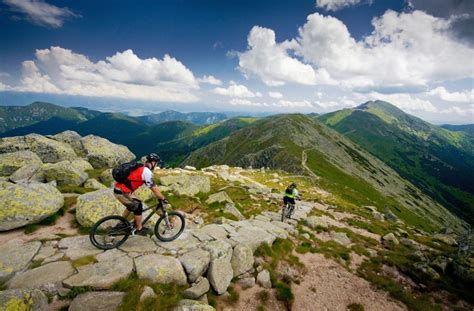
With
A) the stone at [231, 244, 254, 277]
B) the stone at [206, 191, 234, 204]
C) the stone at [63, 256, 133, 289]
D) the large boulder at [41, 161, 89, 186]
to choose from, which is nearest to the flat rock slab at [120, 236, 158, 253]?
the stone at [63, 256, 133, 289]

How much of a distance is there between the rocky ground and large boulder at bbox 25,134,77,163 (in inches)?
137

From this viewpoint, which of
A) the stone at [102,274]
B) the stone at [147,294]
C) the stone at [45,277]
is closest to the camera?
the stone at [45,277]

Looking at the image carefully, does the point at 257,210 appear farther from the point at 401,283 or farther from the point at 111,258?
the point at 111,258

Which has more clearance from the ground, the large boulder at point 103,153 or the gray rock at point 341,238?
the large boulder at point 103,153

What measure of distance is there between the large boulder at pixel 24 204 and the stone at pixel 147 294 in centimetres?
1000

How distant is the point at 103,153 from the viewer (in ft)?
102

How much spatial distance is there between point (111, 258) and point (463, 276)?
2343 cm

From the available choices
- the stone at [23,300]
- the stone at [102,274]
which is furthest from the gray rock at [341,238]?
the stone at [23,300]

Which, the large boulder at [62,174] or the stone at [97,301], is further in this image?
the large boulder at [62,174]

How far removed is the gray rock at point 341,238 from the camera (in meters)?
22.6

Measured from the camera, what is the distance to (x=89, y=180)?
23.0 meters

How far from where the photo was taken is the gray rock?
22.6 meters

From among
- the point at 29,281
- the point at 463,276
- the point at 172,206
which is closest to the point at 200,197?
the point at 172,206

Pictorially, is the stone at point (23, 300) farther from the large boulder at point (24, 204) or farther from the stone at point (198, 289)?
the large boulder at point (24, 204)
